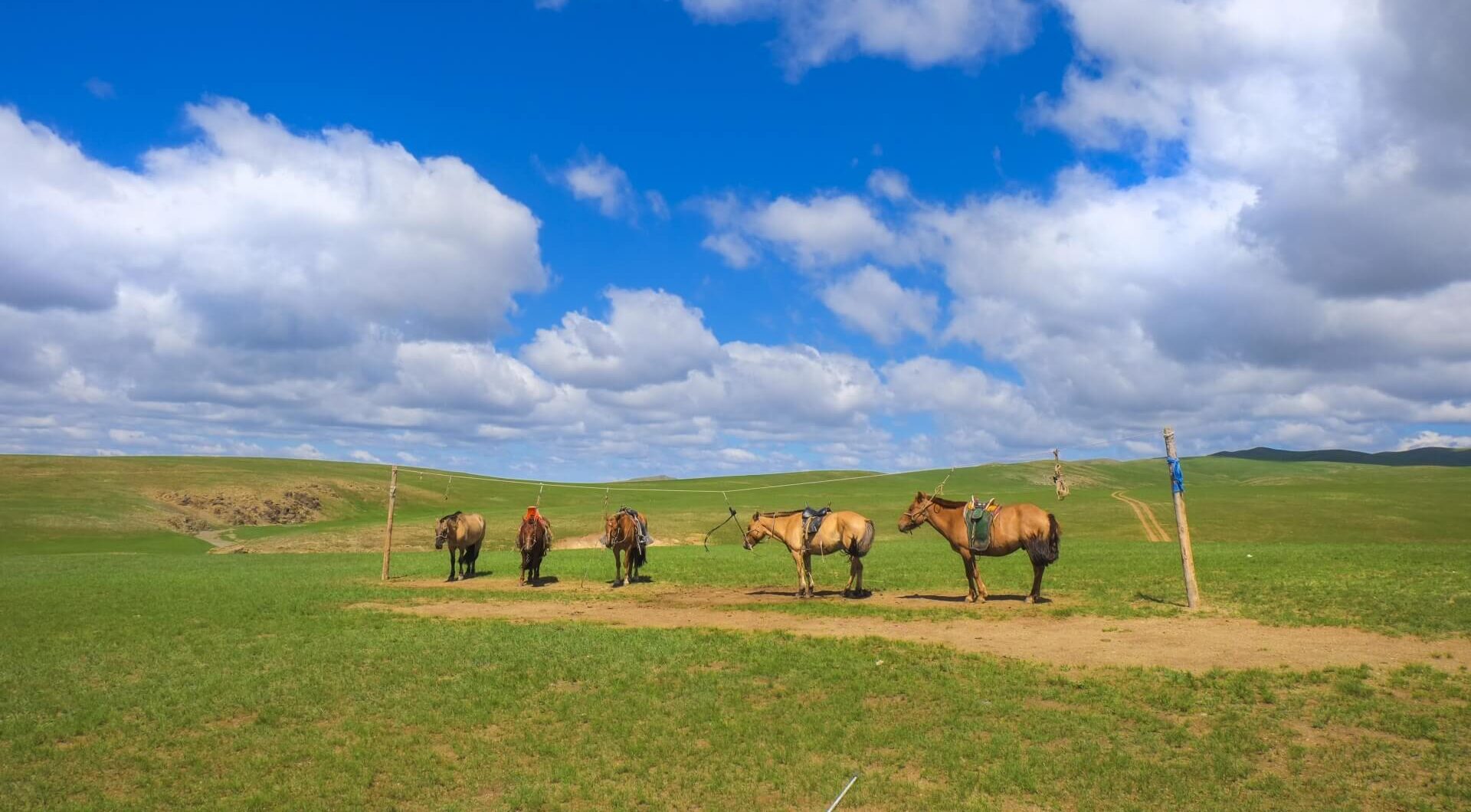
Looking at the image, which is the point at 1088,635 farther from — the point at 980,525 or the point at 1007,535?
the point at 980,525

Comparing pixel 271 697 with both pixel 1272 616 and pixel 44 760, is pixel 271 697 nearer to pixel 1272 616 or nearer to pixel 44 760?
A: pixel 44 760

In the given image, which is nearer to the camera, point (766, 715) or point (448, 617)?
point (766, 715)

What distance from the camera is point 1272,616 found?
720 inches

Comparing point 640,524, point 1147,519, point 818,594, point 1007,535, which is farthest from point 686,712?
point 1147,519

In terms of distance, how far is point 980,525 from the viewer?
73.2 ft

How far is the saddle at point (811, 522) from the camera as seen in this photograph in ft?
79.8

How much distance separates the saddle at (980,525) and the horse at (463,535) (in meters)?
18.9

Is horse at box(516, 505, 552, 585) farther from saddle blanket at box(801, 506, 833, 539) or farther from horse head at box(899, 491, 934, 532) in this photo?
horse head at box(899, 491, 934, 532)

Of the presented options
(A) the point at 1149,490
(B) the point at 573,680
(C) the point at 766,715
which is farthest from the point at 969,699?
(A) the point at 1149,490

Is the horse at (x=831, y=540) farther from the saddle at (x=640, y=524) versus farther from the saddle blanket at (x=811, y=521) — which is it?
the saddle at (x=640, y=524)

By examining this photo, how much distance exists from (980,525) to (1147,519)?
45.9m

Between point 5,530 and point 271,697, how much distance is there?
66.0 meters

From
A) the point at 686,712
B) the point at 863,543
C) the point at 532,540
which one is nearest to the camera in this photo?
the point at 686,712

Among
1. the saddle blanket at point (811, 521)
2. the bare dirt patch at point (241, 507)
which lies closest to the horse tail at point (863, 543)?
the saddle blanket at point (811, 521)
